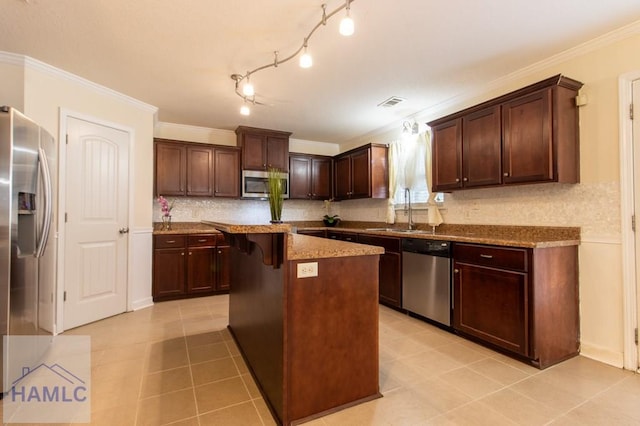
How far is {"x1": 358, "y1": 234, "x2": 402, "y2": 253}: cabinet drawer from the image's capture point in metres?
3.60

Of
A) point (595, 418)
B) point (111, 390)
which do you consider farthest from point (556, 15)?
point (111, 390)

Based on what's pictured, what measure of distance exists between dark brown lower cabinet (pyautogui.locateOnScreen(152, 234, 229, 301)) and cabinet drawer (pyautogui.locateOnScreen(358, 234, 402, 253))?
2.07 metres

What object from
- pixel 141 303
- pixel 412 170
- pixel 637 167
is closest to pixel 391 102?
pixel 412 170

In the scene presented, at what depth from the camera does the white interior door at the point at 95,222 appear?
3.12m

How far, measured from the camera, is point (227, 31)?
7.75ft

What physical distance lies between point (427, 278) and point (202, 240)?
305cm

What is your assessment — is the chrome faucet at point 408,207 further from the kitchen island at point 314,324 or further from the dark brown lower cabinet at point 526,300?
the kitchen island at point 314,324

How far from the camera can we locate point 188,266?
4.22 metres

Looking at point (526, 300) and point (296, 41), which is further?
point (296, 41)

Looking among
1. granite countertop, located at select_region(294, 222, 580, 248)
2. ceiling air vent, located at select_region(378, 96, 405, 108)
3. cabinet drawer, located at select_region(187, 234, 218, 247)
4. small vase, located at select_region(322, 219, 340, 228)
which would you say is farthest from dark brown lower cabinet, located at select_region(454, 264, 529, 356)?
cabinet drawer, located at select_region(187, 234, 218, 247)

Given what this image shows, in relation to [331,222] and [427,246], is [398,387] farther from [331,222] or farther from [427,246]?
[331,222]

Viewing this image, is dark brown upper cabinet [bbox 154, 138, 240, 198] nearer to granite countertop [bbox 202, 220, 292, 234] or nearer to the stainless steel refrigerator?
the stainless steel refrigerator

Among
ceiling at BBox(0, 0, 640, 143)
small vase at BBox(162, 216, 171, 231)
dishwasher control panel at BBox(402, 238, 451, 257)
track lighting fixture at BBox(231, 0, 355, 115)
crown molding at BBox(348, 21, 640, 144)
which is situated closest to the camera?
track lighting fixture at BBox(231, 0, 355, 115)

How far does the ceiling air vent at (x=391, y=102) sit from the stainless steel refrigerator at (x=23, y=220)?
3441 millimetres
